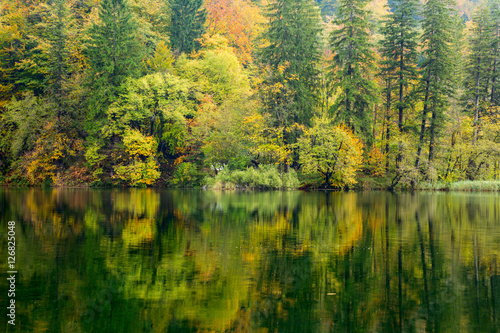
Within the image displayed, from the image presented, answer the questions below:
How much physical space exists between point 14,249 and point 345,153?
3528 cm

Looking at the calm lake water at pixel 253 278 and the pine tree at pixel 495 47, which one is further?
the pine tree at pixel 495 47

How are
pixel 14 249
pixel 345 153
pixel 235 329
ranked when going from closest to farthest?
pixel 235 329, pixel 14 249, pixel 345 153

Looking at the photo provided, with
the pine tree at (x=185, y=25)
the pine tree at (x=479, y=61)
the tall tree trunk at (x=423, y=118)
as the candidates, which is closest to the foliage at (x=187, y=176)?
the pine tree at (x=185, y=25)

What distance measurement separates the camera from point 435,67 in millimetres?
45938

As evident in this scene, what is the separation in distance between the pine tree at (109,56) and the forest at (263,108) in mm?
138

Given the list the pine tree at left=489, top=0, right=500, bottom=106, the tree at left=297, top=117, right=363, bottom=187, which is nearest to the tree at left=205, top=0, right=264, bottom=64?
the tree at left=297, top=117, right=363, bottom=187

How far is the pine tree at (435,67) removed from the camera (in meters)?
45.2

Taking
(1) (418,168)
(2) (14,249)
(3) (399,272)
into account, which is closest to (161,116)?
(1) (418,168)

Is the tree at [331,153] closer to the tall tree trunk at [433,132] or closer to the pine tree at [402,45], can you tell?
the tall tree trunk at [433,132]

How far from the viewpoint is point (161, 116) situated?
49719 millimetres

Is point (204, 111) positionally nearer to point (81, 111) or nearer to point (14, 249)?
point (81, 111)

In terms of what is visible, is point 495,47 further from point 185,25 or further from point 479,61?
point 185,25

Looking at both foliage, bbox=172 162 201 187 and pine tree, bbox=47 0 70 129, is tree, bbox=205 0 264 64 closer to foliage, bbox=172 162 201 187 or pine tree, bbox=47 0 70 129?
foliage, bbox=172 162 201 187

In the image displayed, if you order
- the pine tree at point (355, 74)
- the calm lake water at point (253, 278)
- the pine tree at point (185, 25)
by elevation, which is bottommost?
the calm lake water at point (253, 278)
